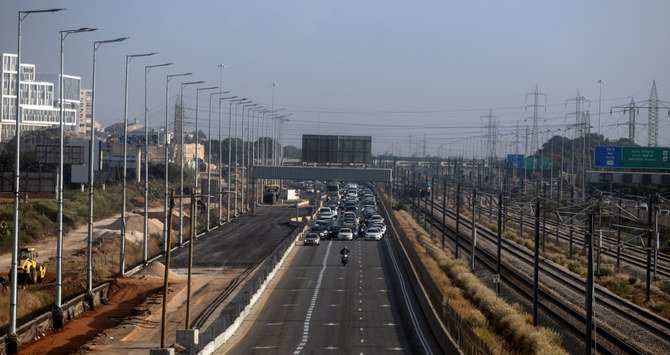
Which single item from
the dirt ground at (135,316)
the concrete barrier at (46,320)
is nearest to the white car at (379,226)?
the dirt ground at (135,316)

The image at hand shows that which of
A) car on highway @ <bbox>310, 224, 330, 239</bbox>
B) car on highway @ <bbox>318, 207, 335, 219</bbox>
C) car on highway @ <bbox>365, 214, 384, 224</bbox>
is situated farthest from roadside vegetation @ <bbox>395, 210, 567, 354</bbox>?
car on highway @ <bbox>318, 207, 335, 219</bbox>

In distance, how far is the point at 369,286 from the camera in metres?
47.6

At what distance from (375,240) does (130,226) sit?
19495 millimetres

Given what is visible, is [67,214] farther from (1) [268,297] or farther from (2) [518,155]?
(2) [518,155]

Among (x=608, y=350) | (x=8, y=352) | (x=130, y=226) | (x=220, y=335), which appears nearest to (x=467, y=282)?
(x=608, y=350)

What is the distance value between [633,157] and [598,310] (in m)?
33.8

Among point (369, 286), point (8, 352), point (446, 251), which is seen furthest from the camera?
point (446, 251)

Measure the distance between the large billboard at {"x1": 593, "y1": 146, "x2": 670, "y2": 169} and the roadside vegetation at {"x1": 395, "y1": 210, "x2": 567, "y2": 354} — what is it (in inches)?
861

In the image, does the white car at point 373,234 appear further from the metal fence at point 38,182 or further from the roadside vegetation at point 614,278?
the metal fence at point 38,182

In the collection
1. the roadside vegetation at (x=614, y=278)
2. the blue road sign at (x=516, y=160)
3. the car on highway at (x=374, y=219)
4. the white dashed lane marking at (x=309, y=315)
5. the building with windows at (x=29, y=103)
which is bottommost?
the roadside vegetation at (x=614, y=278)

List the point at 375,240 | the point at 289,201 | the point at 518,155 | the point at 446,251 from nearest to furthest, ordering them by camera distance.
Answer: the point at 446,251
the point at 375,240
the point at 289,201
the point at 518,155

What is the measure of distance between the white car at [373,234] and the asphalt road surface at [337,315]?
1860 cm

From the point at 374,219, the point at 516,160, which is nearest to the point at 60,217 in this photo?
the point at 374,219

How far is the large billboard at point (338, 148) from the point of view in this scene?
9312cm
